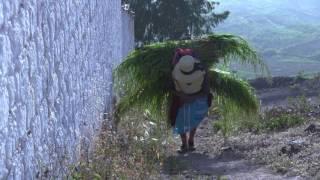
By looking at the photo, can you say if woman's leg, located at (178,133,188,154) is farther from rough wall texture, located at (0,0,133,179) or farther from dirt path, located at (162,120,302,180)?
rough wall texture, located at (0,0,133,179)

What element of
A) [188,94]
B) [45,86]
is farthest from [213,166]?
[45,86]

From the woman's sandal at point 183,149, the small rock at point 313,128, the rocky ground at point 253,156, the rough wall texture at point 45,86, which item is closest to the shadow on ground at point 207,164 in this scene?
the rocky ground at point 253,156

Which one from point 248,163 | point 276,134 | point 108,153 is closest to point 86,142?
point 108,153

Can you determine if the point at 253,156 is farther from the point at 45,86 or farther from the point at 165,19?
the point at 165,19

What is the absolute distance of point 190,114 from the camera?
9367 millimetres

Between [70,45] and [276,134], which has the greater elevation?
[70,45]

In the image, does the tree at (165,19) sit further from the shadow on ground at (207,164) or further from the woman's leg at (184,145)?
the shadow on ground at (207,164)

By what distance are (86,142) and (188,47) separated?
9.41 feet

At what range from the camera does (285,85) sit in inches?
800

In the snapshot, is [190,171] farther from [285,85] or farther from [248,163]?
[285,85]

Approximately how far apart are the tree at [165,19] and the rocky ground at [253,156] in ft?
31.1

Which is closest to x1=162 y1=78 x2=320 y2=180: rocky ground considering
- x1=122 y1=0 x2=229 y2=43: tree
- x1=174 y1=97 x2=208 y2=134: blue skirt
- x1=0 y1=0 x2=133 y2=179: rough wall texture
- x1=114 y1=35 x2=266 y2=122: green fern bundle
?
x1=174 y1=97 x2=208 y2=134: blue skirt

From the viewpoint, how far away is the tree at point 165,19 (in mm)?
21344

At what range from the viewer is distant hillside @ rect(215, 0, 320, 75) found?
113 ft
